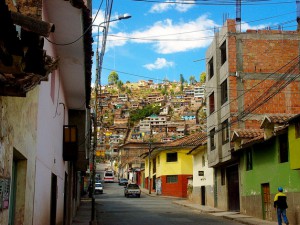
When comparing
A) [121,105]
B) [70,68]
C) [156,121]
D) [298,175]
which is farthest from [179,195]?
[121,105]

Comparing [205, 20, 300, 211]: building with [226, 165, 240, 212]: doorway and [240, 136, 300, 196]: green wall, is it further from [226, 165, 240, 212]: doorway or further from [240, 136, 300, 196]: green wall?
[240, 136, 300, 196]: green wall

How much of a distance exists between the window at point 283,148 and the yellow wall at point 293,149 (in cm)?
166

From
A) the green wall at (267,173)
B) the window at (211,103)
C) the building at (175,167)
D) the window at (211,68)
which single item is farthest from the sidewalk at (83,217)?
the building at (175,167)

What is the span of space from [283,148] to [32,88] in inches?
678

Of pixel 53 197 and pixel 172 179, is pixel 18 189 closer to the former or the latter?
pixel 53 197

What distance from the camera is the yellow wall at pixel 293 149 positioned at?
1742 centimetres

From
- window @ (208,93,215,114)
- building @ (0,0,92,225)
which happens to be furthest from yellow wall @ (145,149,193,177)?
building @ (0,0,92,225)

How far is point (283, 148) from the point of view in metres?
20.2

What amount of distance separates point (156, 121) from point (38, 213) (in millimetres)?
140313

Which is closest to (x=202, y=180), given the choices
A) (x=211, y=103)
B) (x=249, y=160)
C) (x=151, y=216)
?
(x=211, y=103)

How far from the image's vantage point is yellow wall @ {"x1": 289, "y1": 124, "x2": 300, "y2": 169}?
57.2ft

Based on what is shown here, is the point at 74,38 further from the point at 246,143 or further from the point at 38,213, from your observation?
the point at 246,143

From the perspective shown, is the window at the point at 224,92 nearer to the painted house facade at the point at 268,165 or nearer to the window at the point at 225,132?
the window at the point at 225,132

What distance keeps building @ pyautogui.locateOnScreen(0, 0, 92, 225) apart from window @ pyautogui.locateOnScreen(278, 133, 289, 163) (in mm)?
11220
